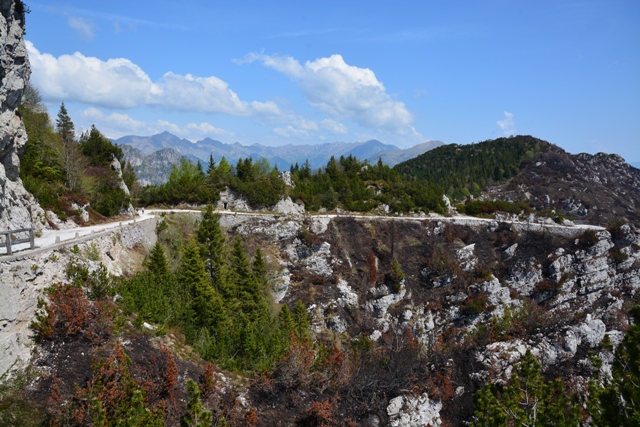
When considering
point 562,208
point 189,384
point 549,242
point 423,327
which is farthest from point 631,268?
point 189,384

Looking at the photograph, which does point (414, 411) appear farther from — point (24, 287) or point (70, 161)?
point (70, 161)

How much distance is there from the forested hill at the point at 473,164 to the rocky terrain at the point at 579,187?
11.9ft

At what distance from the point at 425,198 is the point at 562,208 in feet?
115

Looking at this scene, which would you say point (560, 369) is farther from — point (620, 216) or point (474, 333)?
point (620, 216)

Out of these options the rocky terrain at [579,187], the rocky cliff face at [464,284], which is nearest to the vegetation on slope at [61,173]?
the rocky cliff face at [464,284]

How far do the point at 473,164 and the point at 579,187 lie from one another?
30032mm

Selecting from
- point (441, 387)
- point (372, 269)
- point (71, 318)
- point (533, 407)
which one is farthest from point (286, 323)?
point (533, 407)

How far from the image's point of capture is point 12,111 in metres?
18.1

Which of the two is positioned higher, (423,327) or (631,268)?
(631,268)

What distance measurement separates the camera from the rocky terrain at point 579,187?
221 ft

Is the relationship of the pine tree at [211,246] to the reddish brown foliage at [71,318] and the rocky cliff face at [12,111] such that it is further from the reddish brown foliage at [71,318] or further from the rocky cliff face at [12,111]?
the reddish brown foliage at [71,318]

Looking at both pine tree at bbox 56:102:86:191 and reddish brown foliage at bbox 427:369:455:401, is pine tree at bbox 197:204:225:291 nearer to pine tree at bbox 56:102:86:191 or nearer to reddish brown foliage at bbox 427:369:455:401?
pine tree at bbox 56:102:86:191

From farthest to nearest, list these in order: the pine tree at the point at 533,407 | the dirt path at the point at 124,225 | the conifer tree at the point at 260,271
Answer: the conifer tree at the point at 260,271 → the dirt path at the point at 124,225 → the pine tree at the point at 533,407

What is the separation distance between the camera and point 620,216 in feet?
214
